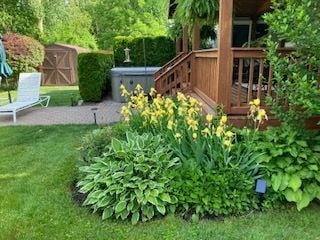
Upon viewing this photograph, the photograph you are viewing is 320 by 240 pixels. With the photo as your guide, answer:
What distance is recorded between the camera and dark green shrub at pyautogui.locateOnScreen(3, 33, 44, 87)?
13.3 m

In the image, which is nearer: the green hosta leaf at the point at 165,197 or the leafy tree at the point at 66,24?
the green hosta leaf at the point at 165,197

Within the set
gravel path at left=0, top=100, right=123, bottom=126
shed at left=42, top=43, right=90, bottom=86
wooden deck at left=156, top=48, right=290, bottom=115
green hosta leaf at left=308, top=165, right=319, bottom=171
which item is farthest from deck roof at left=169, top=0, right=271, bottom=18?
shed at left=42, top=43, right=90, bottom=86

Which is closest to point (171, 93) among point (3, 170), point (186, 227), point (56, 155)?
point (56, 155)

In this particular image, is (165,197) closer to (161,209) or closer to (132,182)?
(161,209)

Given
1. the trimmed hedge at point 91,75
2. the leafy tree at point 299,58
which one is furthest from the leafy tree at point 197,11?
the trimmed hedge at point 91,75

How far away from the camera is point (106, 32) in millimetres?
24188

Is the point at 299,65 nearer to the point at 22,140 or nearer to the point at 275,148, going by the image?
the point at 275,148

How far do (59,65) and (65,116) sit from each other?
374 inches

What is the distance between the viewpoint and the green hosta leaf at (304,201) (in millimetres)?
2994

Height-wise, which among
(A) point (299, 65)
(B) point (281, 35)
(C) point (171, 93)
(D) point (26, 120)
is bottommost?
(D) point (26, 120)

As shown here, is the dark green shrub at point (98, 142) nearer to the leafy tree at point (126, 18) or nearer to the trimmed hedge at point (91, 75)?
the trimmed hedge at point (91, 75)

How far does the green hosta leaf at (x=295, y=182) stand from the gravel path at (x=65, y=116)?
4554 millimetres

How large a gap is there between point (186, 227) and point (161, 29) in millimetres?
22131

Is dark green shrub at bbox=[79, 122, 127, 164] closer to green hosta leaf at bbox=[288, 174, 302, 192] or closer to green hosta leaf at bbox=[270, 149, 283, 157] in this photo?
green hosta leaf at bbox=[270, 149, 283, 157]
